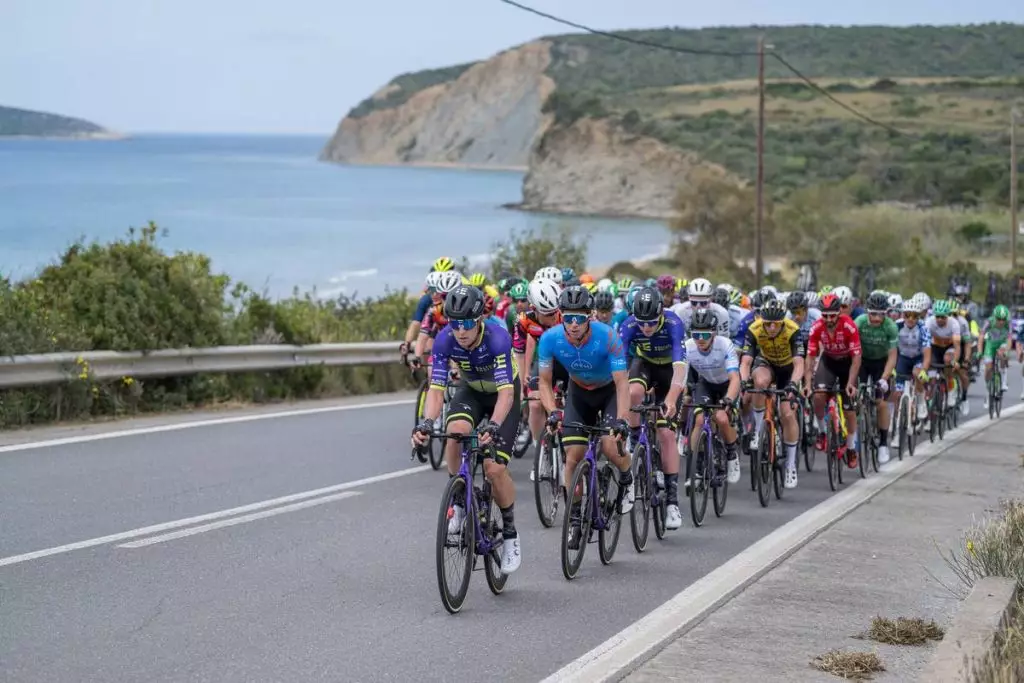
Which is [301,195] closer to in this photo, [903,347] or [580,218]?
[580,218]

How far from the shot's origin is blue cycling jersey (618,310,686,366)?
1195 cm

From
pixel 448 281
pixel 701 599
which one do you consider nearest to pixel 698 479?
pixel 448 281

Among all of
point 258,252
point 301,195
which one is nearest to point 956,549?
point 258,252

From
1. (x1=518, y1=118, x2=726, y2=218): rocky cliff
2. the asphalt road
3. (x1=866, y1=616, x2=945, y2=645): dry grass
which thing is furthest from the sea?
(x1=866, y1=616, x2=945, y2=645): dry grass

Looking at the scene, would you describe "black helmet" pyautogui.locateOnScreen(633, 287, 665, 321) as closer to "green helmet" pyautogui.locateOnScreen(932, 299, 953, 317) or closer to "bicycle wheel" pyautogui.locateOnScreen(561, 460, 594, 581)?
"bicycle wheel" pyautogui.locateOnScreen(561, 460, 594, 581)

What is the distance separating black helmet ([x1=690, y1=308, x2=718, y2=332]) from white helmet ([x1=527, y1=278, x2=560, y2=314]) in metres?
2.62

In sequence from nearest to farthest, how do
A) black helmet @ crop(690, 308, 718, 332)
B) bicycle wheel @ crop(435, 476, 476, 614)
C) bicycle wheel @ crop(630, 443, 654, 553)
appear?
1. bicycle wheel @ crop(435, 476, 476, 614)
2. bicycle wheel @ crop(630, 443, 654, 553)
3. black helmet @ crop(690, 308, 718, 332)

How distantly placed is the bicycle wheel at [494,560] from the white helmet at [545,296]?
176 centimetres

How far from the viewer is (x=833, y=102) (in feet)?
468

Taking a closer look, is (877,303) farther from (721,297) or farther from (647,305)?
(647,305)

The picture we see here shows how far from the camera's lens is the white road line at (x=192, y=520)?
9320mm

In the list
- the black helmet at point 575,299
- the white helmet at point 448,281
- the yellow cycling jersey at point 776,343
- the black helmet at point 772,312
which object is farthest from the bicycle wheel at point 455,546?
the yellow cycling jersey at point 776,343

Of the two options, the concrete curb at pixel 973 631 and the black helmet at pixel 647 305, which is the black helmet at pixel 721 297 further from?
the concrete curb at pixel 973 631

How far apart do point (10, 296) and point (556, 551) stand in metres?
7.65
